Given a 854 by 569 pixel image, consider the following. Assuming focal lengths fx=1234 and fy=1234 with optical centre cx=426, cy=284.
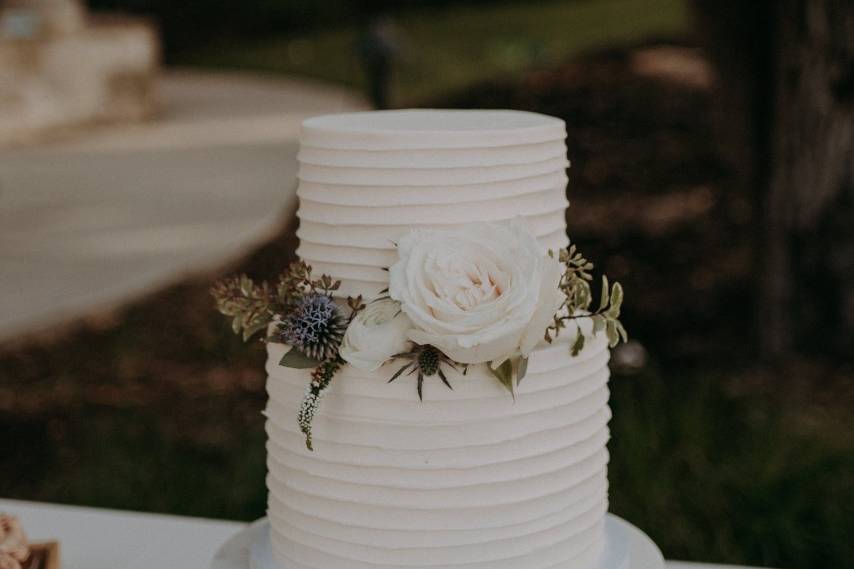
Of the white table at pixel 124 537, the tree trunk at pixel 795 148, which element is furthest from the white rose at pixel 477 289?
the tree trunk at pixel 795 148

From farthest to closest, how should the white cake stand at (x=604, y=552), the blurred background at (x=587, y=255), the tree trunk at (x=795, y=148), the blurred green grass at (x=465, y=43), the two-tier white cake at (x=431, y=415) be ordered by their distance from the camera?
the blurred green grass at (x=465, y=43)
the tree trunk at (x=795, y=148)
the blurred background at (x=587, y=255)
the white cake stand at (x=604, y=552)
the two-tier white cake at (x=431, y=415)

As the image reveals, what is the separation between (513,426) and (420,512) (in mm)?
Result: 185

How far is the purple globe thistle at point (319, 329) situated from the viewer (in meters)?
1.79

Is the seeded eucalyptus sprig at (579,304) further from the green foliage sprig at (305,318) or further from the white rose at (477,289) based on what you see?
the green foliage sprig at (305,318)

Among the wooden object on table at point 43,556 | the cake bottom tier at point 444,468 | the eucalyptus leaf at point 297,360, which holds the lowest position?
the wooden object on table at point 43,556

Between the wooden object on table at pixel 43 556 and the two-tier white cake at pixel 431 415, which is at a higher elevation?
the two-tier white cake at pixel 431 415

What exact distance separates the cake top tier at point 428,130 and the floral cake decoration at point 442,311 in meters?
0.13

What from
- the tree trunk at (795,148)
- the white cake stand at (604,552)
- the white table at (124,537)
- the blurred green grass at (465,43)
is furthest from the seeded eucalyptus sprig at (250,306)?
the blurred green grass at (465,43)

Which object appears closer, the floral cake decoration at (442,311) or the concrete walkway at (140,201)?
the floral cake decoration at (442,311)

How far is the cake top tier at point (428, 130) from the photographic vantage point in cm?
177

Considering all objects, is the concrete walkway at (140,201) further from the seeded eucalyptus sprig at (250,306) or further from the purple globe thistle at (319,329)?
the purple globe thistle at (319,329)

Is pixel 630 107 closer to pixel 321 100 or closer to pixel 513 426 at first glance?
pixel 321 100

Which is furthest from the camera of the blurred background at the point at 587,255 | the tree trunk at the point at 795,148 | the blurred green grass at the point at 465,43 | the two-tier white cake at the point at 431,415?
the blurred green grass at the point at 465,43

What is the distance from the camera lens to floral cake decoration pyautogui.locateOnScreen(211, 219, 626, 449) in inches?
66.2
